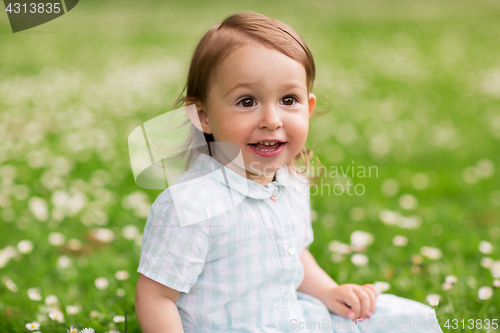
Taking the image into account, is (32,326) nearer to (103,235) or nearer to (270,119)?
(103,235)

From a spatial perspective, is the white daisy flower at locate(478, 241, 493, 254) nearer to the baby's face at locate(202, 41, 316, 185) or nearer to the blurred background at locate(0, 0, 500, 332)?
the blurred background at locate(0, 0, 500, 332)

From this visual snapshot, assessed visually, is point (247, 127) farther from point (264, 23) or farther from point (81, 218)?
point (81, 218)

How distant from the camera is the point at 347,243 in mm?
2910

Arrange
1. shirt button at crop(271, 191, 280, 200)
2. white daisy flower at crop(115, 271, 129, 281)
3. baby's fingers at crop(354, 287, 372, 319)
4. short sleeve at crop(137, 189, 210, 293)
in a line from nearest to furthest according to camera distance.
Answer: short sleeve at crop(137, 189, 210, 293) → shirt button at crop(271, 191, 280, 200) → baby's fingers at crop(354, 287, 372, 319) → white daisy flower at crop(115, 271, 129, 281)

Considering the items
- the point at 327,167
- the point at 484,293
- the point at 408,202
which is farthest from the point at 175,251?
the point at 327,167

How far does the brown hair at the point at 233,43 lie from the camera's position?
59.2 inches

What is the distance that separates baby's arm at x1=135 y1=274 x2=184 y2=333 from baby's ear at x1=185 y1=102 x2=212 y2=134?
Result: 52cm

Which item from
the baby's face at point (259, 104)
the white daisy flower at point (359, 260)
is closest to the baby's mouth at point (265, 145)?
the baby's face at point (259, 104)

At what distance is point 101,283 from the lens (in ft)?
7.96

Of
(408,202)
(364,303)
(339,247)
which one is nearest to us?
(364,303)

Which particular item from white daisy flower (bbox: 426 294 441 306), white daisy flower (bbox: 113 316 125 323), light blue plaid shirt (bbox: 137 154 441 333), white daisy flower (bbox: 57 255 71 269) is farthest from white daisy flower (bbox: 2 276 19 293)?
white daisy flower (bbox: 426 294 441 306)

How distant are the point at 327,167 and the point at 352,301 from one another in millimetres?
2273

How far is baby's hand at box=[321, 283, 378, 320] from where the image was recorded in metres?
1.84

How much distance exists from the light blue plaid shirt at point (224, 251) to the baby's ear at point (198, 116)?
4.1 inches
